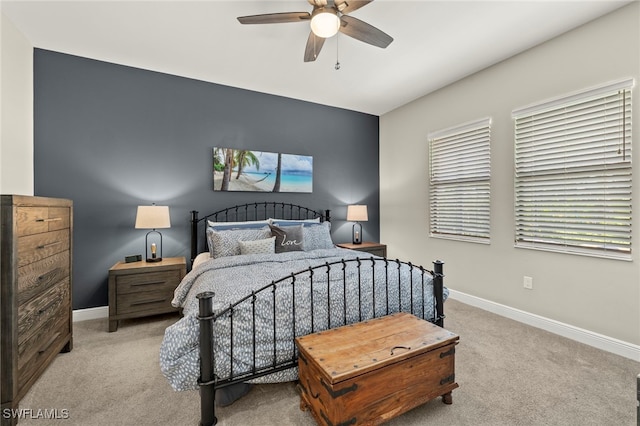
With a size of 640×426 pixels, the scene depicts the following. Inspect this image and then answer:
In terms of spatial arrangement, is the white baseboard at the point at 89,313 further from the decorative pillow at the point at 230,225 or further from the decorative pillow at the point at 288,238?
the decorative pillow at the point at 288,238

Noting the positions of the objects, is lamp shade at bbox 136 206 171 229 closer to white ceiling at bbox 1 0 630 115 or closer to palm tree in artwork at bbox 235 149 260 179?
palm tree in artwork at bbox 235 149 260 179

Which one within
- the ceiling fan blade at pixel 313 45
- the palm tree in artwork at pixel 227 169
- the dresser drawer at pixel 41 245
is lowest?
the dresser drawer at pixel 41 245

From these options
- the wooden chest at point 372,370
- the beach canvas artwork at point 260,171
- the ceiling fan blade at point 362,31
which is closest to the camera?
the wooden chest at point 372,370

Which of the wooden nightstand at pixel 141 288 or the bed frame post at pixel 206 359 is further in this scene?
the wooden nightstand at pixel 141 288

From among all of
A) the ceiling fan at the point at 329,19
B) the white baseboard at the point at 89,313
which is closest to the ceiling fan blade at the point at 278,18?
the ceiling fan at the point at 329,19

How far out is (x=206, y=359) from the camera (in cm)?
152

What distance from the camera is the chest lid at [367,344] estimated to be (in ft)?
4.62

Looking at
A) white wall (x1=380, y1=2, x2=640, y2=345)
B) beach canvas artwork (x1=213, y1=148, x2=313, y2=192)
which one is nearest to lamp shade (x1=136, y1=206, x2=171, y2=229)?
beach canvas artwork (x1=213, y1=148, x2=313, y2=192)

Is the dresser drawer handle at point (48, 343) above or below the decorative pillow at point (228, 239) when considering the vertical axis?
below

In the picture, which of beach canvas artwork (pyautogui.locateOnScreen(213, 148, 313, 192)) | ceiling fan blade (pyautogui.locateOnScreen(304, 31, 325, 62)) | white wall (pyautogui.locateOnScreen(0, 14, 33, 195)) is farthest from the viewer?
beach canvas artwork (pyautogui.locateOnScreen(213, 148, 313, 192))

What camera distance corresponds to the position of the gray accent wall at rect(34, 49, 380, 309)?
294 cm

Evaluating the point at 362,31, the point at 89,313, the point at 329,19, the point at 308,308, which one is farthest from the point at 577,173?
the point at 89,313

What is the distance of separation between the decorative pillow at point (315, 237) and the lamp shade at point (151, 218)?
152cm

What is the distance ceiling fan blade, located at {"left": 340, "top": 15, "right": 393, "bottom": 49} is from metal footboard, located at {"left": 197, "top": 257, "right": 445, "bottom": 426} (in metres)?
1.73
